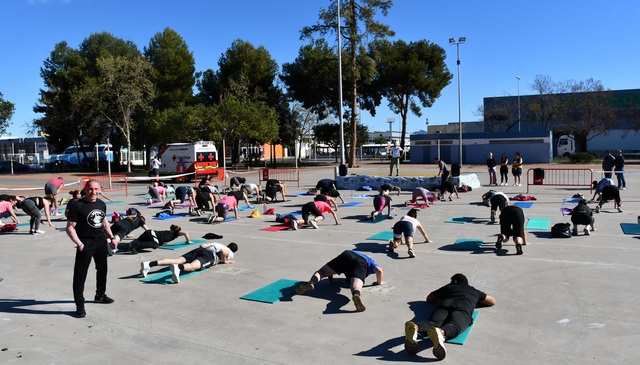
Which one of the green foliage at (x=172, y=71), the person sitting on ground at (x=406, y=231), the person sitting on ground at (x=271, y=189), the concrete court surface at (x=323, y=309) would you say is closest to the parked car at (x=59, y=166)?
the green foliage at (x=172, y=71)

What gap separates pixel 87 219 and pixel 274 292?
275cm

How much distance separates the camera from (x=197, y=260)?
28.7 ft

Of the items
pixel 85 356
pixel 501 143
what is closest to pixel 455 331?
pixel 85 356

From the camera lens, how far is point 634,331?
5.79 metres

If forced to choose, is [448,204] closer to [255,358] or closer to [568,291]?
[568,291]

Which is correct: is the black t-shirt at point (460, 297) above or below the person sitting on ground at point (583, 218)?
below

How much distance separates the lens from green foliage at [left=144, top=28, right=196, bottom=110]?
51.9 m

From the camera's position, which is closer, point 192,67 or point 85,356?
point 85,356

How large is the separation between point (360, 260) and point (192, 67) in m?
50.8

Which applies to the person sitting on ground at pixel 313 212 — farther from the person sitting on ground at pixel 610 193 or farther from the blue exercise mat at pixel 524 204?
the person sitting on ground at pixel 610 193

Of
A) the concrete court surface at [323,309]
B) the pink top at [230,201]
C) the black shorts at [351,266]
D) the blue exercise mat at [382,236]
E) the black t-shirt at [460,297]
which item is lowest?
the concrete court surface at [323,309]

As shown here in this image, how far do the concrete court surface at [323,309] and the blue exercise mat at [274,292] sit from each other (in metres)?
0.18

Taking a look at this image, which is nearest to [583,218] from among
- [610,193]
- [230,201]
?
[610,193]

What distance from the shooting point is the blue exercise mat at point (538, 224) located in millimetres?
12547
